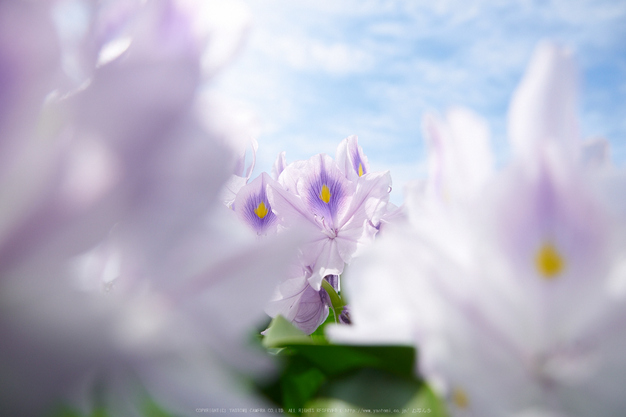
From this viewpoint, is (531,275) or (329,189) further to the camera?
(329,189)

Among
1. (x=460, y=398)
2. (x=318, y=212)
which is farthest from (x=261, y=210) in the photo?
(x=460, y=398)

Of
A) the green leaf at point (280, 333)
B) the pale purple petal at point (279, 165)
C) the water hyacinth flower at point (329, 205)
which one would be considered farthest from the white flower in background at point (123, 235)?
the pale purple petal at point (279, 165)

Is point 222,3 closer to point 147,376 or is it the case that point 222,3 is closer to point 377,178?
point 147,376

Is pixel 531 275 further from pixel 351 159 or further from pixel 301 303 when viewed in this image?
pixel 351 159

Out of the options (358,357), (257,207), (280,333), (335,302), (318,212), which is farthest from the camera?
(318,212)

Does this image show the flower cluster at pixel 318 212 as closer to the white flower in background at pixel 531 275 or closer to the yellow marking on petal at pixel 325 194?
the yellow marking on petal at pixel 325 194

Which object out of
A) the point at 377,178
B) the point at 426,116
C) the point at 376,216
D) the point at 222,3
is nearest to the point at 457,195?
the point at 426,116

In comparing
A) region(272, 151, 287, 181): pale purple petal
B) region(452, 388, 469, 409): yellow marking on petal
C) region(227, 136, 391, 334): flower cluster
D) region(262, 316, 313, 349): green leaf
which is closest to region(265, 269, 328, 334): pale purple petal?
region(227, 136, 391, 334): flower cluster
